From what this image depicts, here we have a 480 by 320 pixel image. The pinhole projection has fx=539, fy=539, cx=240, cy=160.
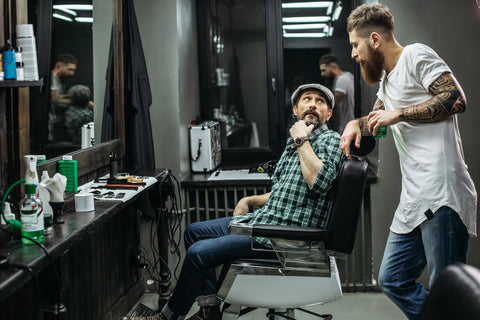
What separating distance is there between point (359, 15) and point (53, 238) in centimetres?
154

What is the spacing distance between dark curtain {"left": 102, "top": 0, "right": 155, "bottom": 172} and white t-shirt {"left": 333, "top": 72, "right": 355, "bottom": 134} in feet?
4.87

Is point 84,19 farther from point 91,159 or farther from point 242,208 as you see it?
point 242,208

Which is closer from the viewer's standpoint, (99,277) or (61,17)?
(61,17)

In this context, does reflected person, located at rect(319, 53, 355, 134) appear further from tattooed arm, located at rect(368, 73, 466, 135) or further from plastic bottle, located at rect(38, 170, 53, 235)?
plastic bottle, located at rect(38, 170, 53, 235)

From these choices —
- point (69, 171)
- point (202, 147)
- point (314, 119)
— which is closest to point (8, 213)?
point (69, 171)

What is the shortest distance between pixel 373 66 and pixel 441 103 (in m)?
0.42

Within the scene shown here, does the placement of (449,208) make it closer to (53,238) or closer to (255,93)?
(53,238)

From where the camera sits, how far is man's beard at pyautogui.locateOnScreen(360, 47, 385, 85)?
2.32 metres

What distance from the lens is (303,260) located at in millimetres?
2289

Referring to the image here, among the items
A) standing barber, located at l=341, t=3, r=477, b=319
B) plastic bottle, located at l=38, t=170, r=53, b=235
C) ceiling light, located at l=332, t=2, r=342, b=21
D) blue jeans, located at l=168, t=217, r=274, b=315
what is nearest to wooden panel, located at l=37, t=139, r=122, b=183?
plastic bottle, located at l=38, t=170, r=53, b=235

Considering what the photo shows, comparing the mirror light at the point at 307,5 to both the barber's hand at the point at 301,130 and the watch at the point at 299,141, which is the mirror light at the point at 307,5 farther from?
the watch at the point at 299,141

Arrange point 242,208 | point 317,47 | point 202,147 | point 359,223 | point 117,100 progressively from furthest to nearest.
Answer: point 317,47 → point 202,147 → point 359,223 → point 117,100 → point 242,208

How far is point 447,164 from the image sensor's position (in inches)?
82.0

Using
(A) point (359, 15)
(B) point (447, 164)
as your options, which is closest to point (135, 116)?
(A) point (359, 15)
